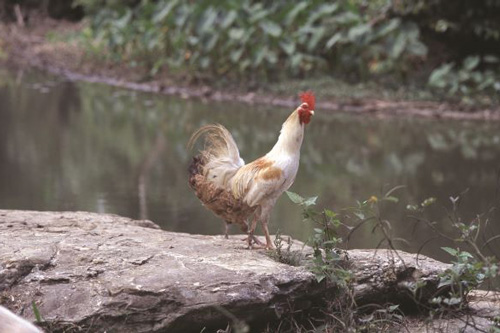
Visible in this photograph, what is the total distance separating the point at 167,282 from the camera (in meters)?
3.42

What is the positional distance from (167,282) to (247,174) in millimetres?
734

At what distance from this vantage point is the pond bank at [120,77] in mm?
10751

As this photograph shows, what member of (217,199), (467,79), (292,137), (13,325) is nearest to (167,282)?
(217,199)

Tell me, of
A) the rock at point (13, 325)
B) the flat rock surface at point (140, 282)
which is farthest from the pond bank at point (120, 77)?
the rock at point (13, 325)

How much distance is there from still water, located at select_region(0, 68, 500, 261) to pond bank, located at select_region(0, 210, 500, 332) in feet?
2.01

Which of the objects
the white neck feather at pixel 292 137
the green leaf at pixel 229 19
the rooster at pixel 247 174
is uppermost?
the white neck feather at pixel 292 137

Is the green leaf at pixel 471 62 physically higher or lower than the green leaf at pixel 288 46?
lower

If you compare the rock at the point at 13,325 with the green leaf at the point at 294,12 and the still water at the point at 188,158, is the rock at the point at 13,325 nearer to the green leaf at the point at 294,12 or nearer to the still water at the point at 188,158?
the still water at the point at 188,158

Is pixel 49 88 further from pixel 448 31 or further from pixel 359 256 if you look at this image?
pixel 359 256

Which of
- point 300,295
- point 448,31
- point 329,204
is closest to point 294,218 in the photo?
point 329,204

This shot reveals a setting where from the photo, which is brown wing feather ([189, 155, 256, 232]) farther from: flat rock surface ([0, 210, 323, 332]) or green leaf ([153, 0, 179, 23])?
green leaf ([153, 0, 179, 23])

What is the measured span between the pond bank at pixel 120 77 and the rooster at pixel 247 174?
6.72 m

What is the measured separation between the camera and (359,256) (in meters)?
3.97

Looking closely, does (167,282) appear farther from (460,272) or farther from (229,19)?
(229,19)
